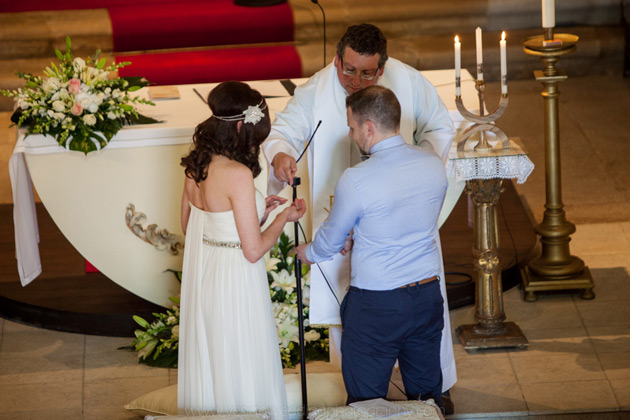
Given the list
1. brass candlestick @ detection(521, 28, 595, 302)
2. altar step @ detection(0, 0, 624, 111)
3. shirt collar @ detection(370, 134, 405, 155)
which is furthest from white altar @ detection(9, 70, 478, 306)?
altar step @ detection(0, 0, 624, 111)

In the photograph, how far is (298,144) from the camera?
175 inches

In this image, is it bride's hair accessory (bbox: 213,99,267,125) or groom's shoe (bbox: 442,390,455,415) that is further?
groom's shoe (bbox: 442,390,455,415)

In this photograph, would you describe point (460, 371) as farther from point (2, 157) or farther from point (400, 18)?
point (400, 18)

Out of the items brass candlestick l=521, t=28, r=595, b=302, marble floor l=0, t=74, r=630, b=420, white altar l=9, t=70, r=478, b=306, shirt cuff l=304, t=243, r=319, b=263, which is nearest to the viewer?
shirt cuff l=304, t=243, r=319, b=263

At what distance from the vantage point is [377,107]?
3.59 m

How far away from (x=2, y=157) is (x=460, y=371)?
4896 millimetres

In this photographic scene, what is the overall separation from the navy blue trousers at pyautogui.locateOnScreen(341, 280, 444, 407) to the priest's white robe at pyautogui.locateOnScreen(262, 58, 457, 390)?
460 mm

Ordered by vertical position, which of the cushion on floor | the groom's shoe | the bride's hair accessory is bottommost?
the groom's shoe

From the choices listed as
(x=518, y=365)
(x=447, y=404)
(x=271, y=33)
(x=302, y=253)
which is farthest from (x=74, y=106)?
(x=271, y=33)

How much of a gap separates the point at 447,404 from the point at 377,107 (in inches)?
63.9

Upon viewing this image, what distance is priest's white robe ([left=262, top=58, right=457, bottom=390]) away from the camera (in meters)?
4.40

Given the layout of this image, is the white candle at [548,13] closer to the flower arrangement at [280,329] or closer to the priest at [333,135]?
the priest at [333,135]

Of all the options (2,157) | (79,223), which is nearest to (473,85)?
(79,223)

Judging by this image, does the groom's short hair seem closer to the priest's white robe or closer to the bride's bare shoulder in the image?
the bride's bare shoulder
